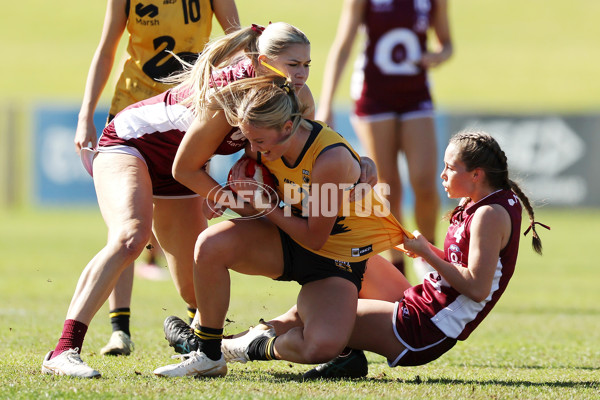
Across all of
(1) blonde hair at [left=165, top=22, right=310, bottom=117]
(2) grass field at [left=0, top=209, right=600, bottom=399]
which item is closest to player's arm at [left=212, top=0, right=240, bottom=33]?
(1) blonde hair at [left=165, top=22, right=310, bottom=117]

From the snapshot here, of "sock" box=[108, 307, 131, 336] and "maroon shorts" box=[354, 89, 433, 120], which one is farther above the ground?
"maroon shorts" box=[354, 89, 433, 120]

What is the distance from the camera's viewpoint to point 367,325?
4.19m

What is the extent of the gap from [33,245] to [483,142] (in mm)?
8036

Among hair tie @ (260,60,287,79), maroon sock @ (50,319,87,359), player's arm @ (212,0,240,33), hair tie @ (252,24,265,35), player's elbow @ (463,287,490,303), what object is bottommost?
maroon sock @ (50,319,87,359)

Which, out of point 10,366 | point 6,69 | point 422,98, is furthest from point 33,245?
point 6,69

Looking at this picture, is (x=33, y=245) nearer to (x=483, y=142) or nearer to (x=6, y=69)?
(x=483, y=142)

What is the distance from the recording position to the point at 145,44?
4883mm

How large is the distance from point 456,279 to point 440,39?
3364 mm

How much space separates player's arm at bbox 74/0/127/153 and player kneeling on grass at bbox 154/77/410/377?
Answer: 2.76 ft

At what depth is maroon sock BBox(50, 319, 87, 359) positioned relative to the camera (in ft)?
12.6

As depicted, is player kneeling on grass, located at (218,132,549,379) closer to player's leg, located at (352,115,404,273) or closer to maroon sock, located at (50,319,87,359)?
maroon sock, located at (50,319,87,359)

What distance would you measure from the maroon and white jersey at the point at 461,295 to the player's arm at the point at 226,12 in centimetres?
166

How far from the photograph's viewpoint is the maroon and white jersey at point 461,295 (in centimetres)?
403

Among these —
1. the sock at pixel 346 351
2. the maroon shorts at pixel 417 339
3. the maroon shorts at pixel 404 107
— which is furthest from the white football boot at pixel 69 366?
the maroon shorts at pixel 404 107
